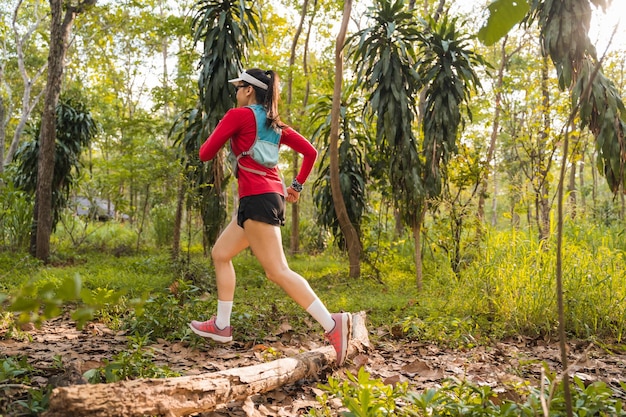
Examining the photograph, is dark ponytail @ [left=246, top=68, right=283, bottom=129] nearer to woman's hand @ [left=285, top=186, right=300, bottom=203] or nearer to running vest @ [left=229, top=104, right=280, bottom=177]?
running vest @ [left=229, top=104, right=280, bottom=177]

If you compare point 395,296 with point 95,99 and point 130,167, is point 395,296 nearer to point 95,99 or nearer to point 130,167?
point 130,167

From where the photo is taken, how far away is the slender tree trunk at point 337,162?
609 cm

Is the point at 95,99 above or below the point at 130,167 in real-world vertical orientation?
above

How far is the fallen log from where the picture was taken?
1.59 m

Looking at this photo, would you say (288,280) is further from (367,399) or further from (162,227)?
(162,227)

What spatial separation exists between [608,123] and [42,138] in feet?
25.0

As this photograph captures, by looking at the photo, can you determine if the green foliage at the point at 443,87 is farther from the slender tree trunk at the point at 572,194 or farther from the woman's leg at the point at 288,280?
the woman's leg at the point at 288,280

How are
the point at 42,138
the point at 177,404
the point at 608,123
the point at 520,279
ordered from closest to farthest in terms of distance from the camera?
the point at 177,404 → the point at 520,279 → the point at 608,123 → the point at 42,138

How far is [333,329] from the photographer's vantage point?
116 inches

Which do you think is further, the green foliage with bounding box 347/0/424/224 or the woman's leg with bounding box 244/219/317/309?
the green foliage with bounding box 347/0/424/224

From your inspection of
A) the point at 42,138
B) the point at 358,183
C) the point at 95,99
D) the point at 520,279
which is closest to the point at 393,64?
the point at 358,183

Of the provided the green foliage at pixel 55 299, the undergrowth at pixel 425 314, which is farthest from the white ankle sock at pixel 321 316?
the green foliage at pixel 55 299

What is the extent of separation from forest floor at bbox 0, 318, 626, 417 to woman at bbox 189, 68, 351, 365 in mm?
244

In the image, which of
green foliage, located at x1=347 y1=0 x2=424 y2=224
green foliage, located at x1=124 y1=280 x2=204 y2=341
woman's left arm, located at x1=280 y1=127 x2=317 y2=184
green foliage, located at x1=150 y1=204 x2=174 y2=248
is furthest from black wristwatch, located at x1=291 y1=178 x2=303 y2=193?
green foliage, located at x1=150 y1=204 x2=174 y2=248
